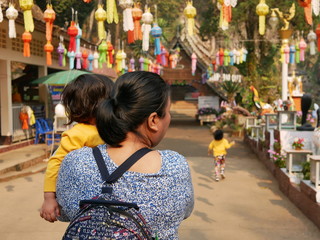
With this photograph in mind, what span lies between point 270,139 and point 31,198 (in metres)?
5.27

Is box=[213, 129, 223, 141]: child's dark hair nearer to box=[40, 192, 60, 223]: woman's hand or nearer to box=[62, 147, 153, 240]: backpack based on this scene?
box=[40, 192, 60, 223]: woman's hand

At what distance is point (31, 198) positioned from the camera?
6305 millimetres

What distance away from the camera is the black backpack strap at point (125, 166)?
1.36 m

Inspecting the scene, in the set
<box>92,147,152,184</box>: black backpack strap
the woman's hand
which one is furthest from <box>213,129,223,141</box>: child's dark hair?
<box>92,147,152,184</box>: black backpack strap

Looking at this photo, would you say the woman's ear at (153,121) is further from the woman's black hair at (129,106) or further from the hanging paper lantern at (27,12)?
the hanging paper lantern at (27,12)

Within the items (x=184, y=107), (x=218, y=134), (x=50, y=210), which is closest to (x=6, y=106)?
(x=218, y=134)

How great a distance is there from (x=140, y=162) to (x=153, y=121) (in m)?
0.16

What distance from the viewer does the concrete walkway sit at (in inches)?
181

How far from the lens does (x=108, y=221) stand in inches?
50.6

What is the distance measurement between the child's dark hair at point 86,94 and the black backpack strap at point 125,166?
0.67 metres

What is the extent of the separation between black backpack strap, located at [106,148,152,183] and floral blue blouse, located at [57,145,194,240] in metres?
0.02

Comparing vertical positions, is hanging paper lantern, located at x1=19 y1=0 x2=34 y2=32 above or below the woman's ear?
above

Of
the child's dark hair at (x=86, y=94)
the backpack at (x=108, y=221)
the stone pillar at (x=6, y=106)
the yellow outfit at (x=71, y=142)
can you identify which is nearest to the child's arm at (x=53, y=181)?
the yellow outfit at (x=71, y=142)

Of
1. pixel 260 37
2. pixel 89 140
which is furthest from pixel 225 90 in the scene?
pixel 89 140
